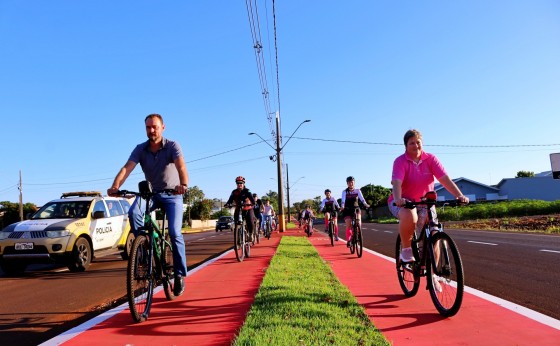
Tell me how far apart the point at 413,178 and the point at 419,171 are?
0.32ft

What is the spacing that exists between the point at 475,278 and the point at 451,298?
318 cm

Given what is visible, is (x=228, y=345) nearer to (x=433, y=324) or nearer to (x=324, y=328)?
(x=324, y=328)

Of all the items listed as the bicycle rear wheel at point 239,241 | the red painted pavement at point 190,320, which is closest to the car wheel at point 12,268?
the bicycle rear wheel at point 239,241

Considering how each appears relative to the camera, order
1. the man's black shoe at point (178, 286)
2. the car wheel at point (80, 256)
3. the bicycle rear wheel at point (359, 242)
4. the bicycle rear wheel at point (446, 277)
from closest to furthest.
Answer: the bicycle rear wheel at point (446, 277) < the man's black shoe at point (178, 286) < the car wheel at point (80, 256) < the bicycle rear wheel at point (359, 242)

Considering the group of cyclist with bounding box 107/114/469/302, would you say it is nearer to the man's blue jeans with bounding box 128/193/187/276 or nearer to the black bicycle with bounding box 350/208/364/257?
the man's blue jeans with bounding box 128/193/187/276

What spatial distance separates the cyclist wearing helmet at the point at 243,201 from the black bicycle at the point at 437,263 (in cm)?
525

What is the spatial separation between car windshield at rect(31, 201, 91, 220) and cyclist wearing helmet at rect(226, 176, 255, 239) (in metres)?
3.37

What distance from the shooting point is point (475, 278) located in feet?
22.1

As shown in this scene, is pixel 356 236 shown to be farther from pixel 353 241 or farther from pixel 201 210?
pixel 201 210

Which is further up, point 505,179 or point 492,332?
point 505,179

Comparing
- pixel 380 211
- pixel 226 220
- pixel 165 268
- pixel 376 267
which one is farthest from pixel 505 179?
pixel 165 268

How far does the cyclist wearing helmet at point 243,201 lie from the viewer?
952 cm

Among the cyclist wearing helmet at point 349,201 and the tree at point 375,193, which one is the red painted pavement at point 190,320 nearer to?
the cyclist wearing helmet at point 349,201

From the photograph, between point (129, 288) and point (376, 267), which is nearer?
point (129, 288)
